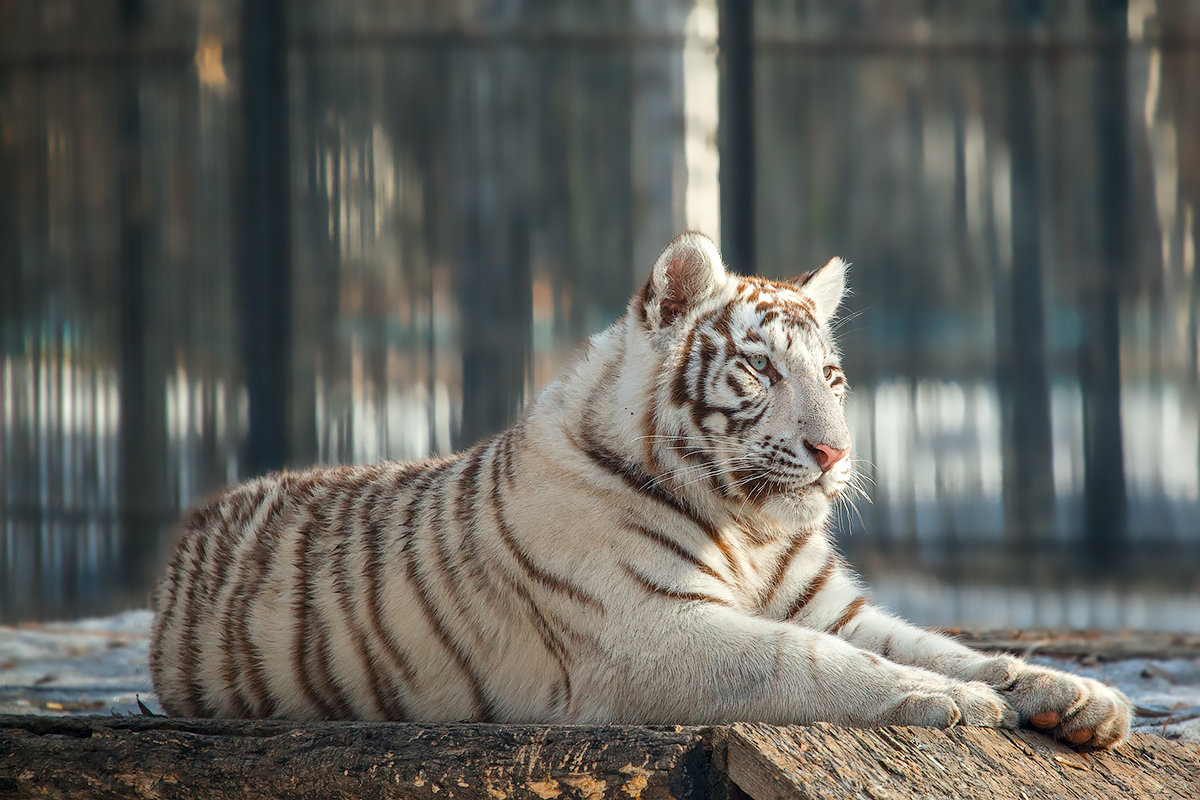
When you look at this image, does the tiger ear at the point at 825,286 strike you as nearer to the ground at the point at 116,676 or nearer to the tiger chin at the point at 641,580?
the tiger chin at the point at 641,580

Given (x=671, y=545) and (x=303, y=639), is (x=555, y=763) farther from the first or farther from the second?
(x=303, y=639)

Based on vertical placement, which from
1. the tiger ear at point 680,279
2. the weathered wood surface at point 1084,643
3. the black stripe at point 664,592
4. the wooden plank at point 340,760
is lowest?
the weathered wood surface at point 1084,643

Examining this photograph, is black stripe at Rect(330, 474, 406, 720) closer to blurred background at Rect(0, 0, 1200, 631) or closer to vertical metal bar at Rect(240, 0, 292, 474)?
blurred background at Rect(0, 0, 1200, 631)

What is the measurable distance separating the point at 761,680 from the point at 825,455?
1.46 feet

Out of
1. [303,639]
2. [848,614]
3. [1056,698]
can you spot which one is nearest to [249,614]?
[303,639]

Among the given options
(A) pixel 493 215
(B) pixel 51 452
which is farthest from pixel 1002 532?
(B) pixel 51 452

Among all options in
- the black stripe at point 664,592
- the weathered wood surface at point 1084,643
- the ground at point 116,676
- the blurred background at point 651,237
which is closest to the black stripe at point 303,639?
the ground at point 116,676

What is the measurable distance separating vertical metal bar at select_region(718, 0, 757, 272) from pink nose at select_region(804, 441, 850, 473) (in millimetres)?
3711

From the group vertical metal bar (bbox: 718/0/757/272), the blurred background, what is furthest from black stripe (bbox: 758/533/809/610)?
vertical metal bar (bbox: 718/0/757/272)

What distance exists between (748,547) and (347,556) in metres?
0.88

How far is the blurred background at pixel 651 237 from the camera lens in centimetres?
573

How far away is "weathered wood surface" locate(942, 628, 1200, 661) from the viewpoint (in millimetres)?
3573

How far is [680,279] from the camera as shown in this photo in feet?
7.98

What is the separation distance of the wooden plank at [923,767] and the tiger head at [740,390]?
53 cm
